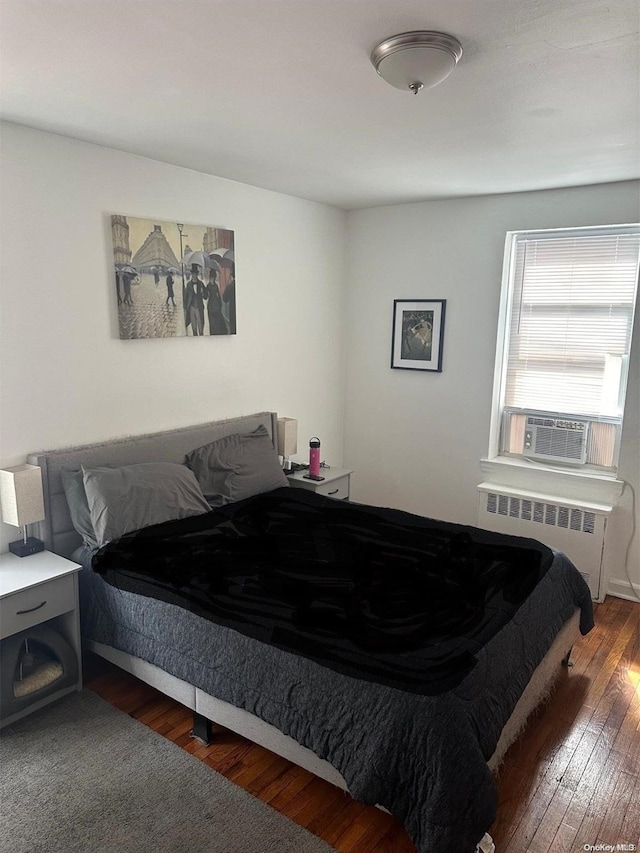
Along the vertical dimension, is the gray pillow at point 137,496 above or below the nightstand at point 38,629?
above

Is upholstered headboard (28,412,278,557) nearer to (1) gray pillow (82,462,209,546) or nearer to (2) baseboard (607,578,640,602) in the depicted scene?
(1) gray pillow (82,462,209,546)

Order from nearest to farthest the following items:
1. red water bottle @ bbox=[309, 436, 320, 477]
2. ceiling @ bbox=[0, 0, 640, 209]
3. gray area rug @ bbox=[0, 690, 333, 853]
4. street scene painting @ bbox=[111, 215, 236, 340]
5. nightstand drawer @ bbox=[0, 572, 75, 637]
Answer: ceiling @ bbox=[0, 0, 640, 209]
gray area rug @ bbox=[0, 690, 333, 853]
nightstand drawer @ bbox=[0, 572, 75, 637]
street scene painting @ bbox=[111, 215, 236, 340]
red water bottle @ bbox=[309, 436, 320, 477]

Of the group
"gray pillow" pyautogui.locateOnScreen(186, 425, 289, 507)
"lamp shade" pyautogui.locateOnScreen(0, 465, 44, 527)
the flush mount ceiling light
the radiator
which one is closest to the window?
the radiator

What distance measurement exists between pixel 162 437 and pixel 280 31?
7.30 feet

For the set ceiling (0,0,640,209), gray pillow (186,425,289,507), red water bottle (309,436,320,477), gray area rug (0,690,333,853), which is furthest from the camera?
red water bottle (309,436,320,477)

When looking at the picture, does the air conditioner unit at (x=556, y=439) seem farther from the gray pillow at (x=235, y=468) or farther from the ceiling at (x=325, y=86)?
the gray pillow at (x=235, y=468)

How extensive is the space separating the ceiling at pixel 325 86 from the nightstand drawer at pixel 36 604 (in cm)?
195

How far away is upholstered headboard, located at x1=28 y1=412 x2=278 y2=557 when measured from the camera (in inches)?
112

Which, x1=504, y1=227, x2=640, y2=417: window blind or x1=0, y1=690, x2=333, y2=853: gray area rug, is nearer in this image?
x1=0, y1=690, x2=333, y2=853: gray area rug

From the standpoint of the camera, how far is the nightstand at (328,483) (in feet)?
13.0

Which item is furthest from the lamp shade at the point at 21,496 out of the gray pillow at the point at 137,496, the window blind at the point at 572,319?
the window blind at the point at 572,319

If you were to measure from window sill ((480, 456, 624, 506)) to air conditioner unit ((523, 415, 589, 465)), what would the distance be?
8 centimetres

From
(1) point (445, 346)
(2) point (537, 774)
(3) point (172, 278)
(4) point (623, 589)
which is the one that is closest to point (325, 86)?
(3) point (172, 278)

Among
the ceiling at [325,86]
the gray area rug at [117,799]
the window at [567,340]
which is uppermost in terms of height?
the ceiling at [325,86]
